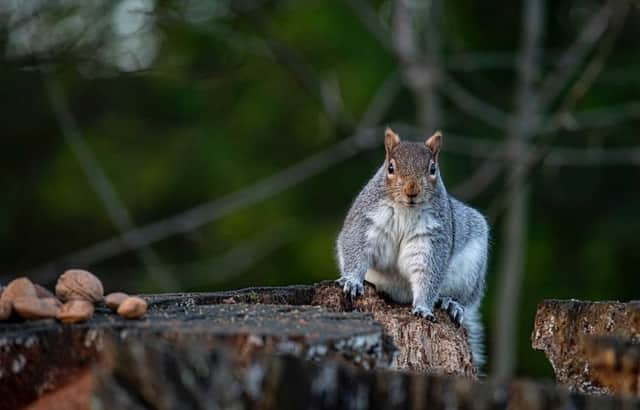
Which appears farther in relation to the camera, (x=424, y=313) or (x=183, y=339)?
(x=424, y=313)

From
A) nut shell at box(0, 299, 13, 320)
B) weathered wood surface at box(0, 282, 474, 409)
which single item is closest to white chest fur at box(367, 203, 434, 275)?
weathered wood surface at box(0, 282, 474, 409)

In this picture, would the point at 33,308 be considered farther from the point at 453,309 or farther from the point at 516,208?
the point at 516,208

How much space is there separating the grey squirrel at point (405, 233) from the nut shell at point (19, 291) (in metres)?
0.99

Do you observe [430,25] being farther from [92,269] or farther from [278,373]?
[278,373]

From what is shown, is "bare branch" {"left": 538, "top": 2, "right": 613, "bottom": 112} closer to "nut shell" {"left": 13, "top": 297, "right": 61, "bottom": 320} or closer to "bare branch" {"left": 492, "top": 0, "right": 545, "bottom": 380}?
"bare branch" {"left": 492, "top": 0, "right": 545, "bottom": 380}

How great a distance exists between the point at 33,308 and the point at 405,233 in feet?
4.09

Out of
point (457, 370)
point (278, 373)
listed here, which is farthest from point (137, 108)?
point (278, 373)

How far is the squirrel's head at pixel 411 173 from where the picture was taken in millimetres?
2742

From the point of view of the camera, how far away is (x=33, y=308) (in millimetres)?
1699

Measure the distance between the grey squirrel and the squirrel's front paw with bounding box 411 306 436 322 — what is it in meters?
0.11

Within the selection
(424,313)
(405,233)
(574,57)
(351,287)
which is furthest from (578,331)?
(574,57)

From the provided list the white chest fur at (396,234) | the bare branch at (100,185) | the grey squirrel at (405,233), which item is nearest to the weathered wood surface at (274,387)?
the grey squirrel at (405,233)

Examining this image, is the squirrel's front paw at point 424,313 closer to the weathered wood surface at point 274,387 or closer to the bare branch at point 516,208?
the weathered wood surface at point 274,387

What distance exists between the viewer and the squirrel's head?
2.74 meters
